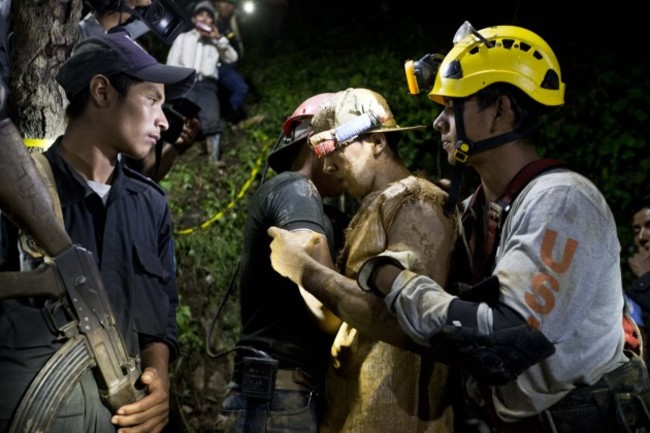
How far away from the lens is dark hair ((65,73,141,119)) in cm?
309

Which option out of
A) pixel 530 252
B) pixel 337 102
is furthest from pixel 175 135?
pixel 530 252

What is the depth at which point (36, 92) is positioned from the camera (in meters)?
3.52

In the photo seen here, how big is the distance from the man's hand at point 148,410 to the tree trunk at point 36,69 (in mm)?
1468

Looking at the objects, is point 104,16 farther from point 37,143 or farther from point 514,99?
point 514,99

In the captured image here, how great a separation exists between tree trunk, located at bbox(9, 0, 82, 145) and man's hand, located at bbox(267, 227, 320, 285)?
1412 mm

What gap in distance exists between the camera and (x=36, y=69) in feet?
11.6

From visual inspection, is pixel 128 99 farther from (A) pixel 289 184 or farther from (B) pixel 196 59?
(B) pixel 196 59

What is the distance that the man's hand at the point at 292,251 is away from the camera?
292 centimetres

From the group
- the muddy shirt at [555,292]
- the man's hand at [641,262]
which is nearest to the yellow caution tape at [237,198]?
the man's hand at [641,262]

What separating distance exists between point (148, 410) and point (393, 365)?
3.46ft

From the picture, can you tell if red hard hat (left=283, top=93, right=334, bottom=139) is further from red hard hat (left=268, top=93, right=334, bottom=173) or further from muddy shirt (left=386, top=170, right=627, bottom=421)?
muddy shirt (left=386, top=170, right=627, bottom=421)

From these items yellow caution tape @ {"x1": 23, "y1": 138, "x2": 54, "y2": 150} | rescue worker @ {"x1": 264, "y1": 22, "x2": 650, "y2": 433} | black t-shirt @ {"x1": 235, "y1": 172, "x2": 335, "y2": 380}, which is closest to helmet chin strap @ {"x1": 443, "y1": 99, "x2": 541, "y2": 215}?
rescue worker @ {"x1": 264, "y1": 22, "x2": 650, "y2": 433}

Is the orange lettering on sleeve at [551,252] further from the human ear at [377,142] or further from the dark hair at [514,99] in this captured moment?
the human ear at [377,142]

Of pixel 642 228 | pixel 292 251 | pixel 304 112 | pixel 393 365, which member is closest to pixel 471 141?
pixel 292 251
